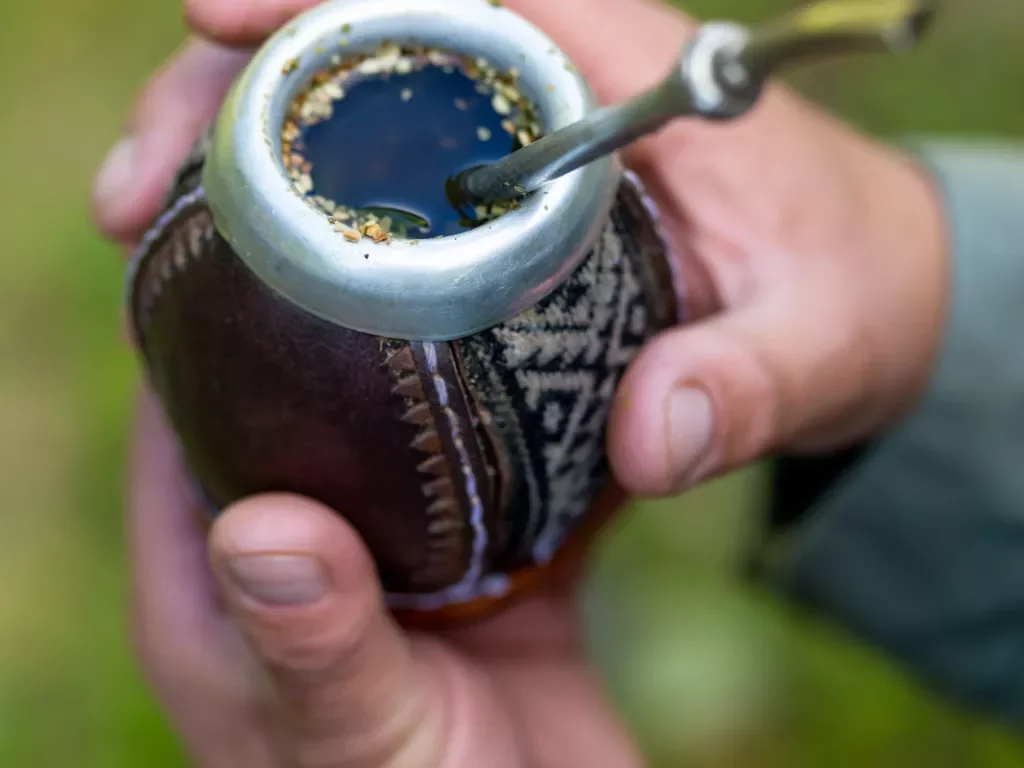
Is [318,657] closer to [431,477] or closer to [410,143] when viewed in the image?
[431,477]

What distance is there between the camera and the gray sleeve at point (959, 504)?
963mm

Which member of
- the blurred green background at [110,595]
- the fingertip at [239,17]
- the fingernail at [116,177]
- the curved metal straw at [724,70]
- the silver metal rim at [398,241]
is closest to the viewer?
the curved metal straw at [724,70]

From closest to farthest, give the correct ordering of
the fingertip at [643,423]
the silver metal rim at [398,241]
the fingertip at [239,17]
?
the silver metal rim at [398,241]
the fingertip at [643,423]
the fingertip at [239,17]

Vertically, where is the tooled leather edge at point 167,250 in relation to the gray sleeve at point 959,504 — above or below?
above

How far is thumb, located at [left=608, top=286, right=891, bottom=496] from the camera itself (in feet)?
2.16

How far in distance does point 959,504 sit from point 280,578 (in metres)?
0.66

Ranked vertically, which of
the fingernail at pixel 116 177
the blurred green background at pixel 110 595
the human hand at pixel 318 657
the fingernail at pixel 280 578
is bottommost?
the blurred green background at pixel 110 595

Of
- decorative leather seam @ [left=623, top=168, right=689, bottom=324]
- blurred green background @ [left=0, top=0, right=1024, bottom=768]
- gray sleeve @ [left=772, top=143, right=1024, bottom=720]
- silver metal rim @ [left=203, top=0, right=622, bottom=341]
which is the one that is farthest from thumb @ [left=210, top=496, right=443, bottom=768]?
blurred green background @ [left=0, top=0, right=1024, bottom=768]

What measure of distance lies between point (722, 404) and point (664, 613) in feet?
2.60

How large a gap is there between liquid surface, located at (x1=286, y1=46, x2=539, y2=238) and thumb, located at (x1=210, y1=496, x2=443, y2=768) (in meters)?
0.17

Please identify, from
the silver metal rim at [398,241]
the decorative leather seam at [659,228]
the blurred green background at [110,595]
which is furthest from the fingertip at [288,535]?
the blurred green background at [110,595]

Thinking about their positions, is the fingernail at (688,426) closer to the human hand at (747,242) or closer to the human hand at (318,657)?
the human hand at (747,242)

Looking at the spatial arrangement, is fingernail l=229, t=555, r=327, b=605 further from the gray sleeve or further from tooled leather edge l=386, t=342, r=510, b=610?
the gray sleeve

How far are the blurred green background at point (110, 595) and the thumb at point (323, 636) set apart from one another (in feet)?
2.24
